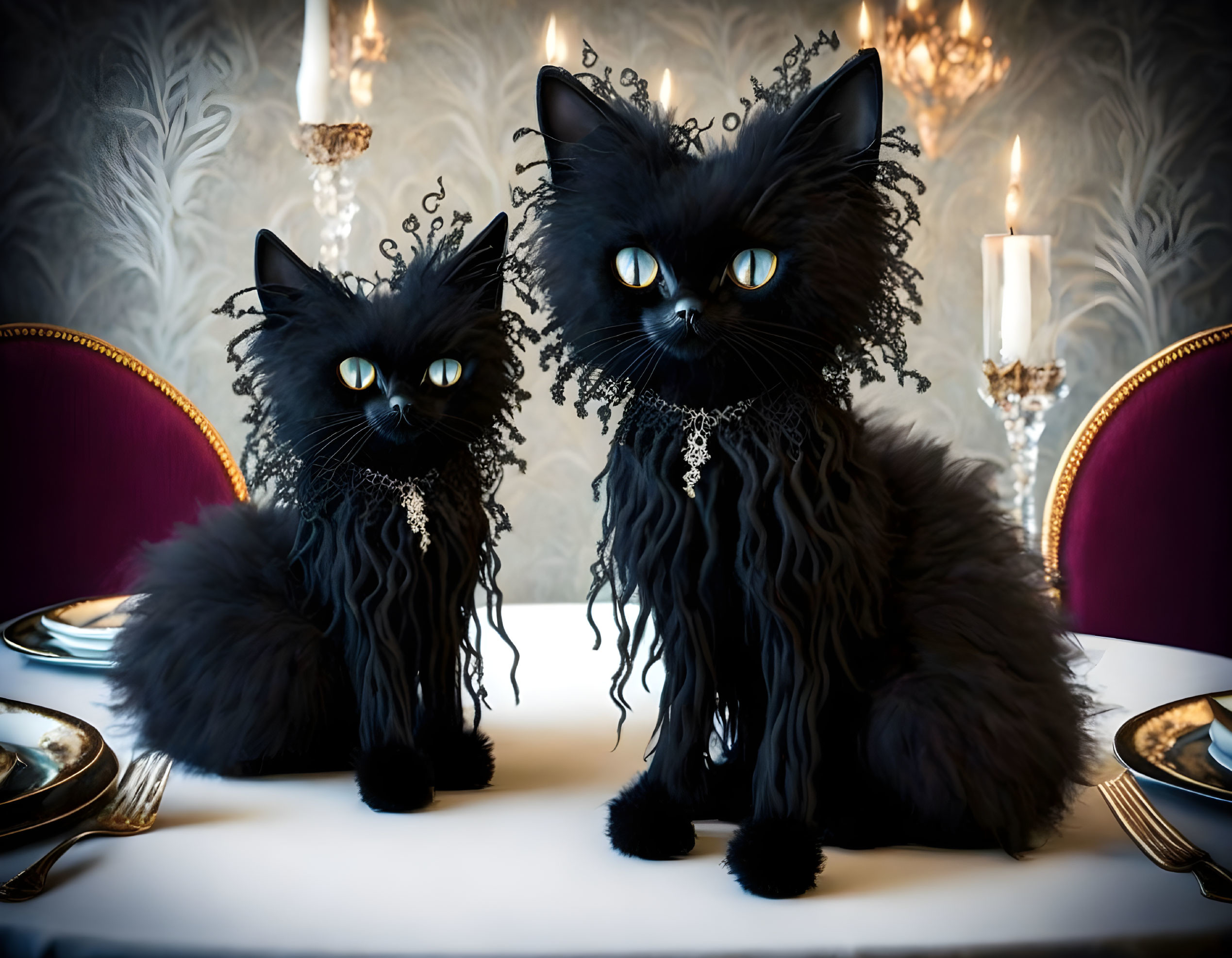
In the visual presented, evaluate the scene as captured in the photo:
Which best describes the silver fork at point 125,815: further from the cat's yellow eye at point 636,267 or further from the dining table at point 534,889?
the cat's yellow eye at point 636,267

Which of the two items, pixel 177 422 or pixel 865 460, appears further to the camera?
pixel 177 422

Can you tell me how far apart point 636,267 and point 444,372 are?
0.61ft

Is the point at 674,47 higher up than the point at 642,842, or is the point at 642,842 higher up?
the point at 674,47

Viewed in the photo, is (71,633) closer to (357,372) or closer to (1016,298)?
(357,372)

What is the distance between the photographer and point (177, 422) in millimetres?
1599

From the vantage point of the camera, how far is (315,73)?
1685 millimetres

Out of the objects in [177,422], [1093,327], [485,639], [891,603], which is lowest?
[485,639]

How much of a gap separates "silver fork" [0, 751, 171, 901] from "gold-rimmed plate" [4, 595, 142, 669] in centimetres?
23

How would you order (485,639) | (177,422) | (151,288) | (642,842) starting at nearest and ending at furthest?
1. (642,842)
2. (485,639)
3. (177,422)
4. (151,288)

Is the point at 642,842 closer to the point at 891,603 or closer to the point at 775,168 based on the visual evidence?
the point at 891,603

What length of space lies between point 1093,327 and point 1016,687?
1.84 meters

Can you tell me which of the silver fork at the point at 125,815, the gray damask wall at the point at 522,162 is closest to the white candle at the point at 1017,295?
the gray damask wall at the point at 522,162

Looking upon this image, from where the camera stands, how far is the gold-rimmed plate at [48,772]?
0.62 m

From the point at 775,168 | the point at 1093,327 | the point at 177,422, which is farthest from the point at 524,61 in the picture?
the point at 775,168
